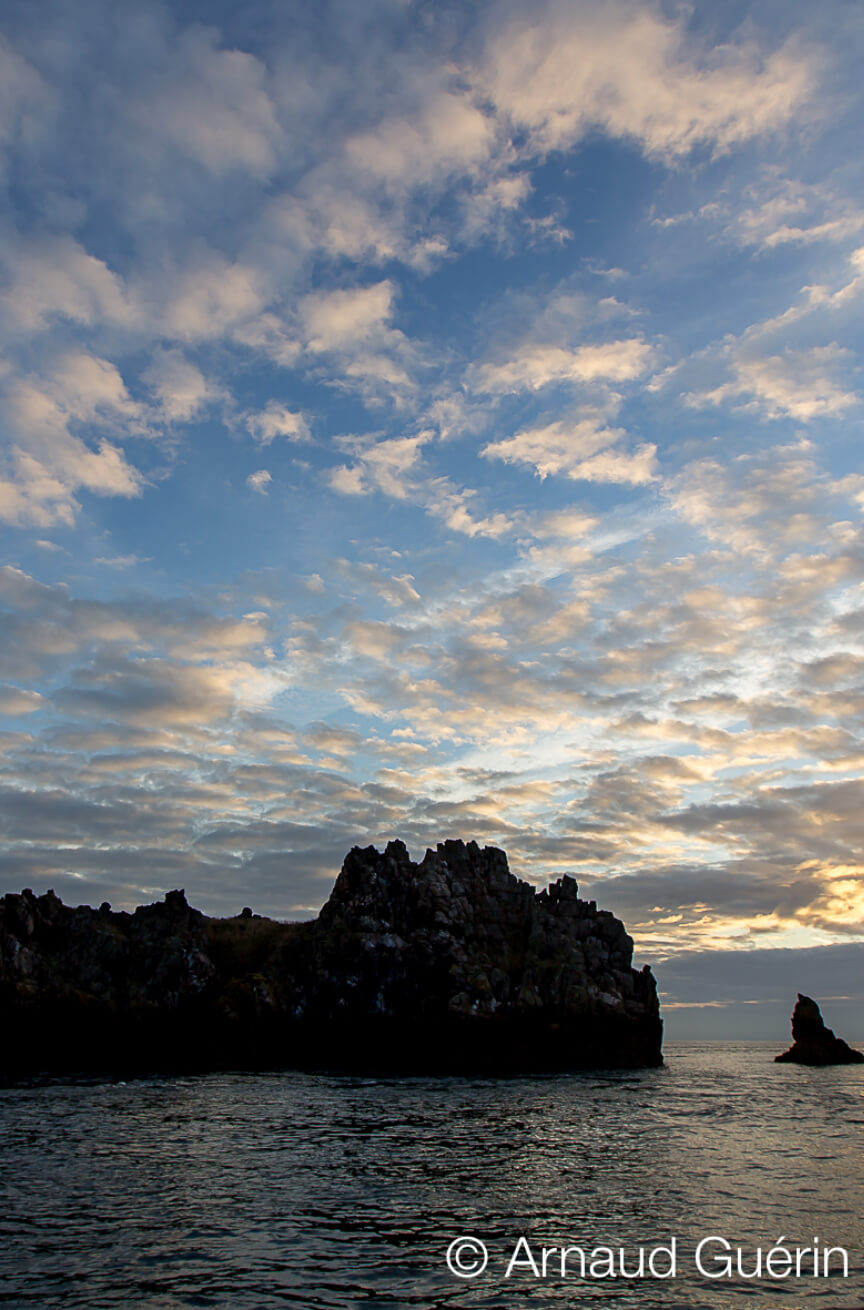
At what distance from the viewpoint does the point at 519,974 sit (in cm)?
12812

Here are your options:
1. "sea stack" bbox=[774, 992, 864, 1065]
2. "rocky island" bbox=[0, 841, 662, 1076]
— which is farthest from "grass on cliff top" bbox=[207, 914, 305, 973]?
"sea stack" bbox=[774, 992, 864, 1065]

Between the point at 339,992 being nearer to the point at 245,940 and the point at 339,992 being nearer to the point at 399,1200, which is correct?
the point at 245,940

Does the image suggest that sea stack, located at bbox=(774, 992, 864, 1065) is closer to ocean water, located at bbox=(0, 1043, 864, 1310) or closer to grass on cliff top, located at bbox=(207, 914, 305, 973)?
grass on cliff top, located at bbox=(207, 914, 305, 973)

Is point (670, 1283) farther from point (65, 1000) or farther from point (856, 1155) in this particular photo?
point (65, 1000)

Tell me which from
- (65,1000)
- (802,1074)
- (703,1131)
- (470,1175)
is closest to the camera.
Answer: (470,1175)

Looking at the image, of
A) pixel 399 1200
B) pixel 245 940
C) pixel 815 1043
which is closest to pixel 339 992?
pixel 245 940

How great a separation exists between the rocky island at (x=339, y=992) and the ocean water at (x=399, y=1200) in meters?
47.4

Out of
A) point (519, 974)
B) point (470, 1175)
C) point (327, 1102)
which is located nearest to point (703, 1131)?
point (470, 1175)

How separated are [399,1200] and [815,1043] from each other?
167602 mm

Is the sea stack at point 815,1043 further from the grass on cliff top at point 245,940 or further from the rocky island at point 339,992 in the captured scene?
the grass on cliff top at point 245,940

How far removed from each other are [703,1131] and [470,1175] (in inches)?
1055

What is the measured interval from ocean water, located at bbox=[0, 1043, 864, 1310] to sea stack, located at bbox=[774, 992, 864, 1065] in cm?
10866

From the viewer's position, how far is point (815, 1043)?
168 metres

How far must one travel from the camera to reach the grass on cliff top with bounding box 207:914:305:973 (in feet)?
458
